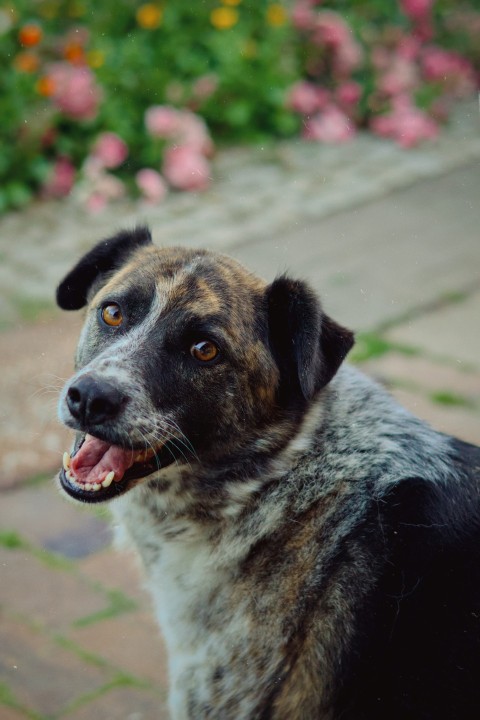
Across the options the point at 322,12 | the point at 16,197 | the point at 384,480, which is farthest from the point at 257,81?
the point at 384,480

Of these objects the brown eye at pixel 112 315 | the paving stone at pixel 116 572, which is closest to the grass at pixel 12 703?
the paving stone at pixel 116 572

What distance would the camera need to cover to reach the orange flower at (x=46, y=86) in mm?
7207

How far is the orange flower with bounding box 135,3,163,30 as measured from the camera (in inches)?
314

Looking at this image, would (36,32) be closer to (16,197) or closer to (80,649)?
(16,197)

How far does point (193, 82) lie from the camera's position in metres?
8.26

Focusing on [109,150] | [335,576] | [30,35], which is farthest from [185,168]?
[335,576]

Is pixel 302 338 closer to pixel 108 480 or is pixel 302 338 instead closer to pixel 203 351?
pixel 203 351

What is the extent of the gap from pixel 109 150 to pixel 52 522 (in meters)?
4.06

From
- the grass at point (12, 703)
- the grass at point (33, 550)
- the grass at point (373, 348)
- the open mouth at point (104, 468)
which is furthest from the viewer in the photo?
the grass at point (373, 348)

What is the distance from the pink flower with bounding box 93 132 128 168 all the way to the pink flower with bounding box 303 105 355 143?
2.28 m

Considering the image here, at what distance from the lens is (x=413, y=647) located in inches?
90.2

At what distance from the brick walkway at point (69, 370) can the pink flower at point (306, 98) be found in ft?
1.52

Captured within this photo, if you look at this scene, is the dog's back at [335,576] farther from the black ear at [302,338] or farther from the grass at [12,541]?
the grass at [12,541]

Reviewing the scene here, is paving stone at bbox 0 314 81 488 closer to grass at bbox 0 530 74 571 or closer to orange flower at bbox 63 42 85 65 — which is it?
grass at bbox 0 530 74 571
